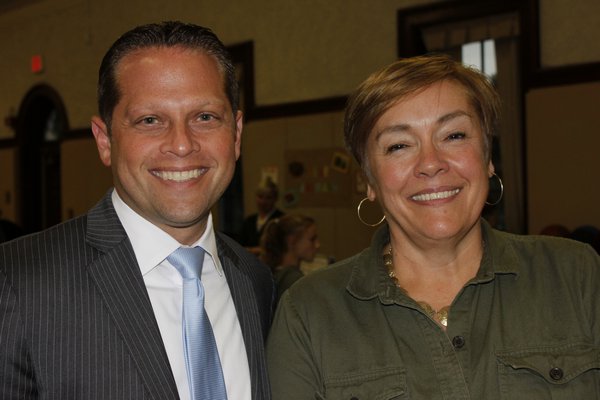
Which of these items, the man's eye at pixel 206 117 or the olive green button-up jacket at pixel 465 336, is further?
the man's eye at pixel 206 117

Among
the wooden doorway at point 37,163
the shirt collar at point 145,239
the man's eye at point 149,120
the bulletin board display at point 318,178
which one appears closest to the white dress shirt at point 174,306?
the shirt collar at point 145,239

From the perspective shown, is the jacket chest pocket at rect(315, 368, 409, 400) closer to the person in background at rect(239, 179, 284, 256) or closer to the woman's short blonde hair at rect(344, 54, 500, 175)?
the woman's short blonde hair at rect(344, 54, 500, 175)

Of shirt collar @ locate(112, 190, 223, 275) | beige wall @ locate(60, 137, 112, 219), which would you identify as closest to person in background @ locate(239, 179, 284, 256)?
beige wall @ locate(60, 137, 112, 219)

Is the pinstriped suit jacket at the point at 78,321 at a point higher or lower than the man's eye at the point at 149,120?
lower

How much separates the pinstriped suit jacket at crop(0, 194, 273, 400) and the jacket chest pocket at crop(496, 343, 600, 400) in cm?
65

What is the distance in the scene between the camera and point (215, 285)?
2098mm

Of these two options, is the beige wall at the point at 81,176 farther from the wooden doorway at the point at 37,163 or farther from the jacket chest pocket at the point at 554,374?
the jacket chest pocket at the point at 554,374

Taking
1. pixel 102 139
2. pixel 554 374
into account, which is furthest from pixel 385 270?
pixel 102 139

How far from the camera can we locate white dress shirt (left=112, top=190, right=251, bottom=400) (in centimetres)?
185

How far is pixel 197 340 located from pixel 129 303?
19 centimetres

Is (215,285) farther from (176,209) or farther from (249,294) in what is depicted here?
(176,209)

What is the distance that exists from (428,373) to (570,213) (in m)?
4.50

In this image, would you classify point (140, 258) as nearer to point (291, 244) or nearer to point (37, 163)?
point (291, 244)

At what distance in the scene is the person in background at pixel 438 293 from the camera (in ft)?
5.87
